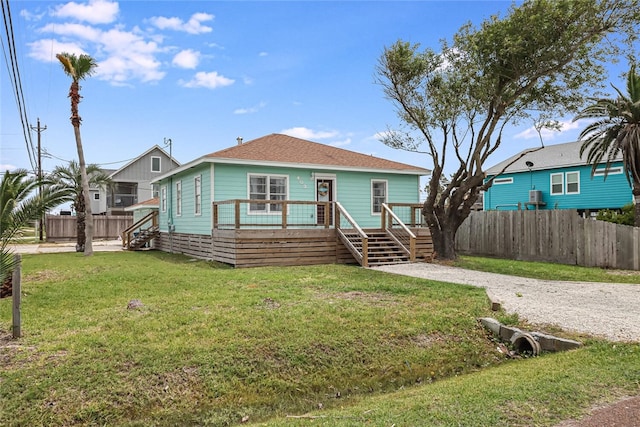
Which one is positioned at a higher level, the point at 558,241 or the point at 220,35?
the point at 220,35

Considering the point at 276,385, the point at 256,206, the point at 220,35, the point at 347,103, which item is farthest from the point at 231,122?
the point at 276,385

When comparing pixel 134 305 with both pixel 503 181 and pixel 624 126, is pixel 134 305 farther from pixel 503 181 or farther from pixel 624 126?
pixel 503 181

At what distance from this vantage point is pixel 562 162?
23.6 m

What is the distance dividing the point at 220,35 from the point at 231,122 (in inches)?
442

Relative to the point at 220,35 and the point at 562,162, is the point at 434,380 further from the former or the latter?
the point at 562,162

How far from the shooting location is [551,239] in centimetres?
1517

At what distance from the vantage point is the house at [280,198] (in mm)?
13203

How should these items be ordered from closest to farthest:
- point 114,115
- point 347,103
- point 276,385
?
point 276,385 < point 347,103 < point 114,115

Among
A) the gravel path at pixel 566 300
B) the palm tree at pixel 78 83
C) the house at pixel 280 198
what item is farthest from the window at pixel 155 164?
the gravel path at pixel 566 300

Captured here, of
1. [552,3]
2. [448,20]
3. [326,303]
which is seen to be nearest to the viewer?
[326,303]

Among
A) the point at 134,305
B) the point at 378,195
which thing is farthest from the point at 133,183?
the point at 134,305

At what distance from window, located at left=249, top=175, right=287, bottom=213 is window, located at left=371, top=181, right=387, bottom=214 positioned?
11.9 feet

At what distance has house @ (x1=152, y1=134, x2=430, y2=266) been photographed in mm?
13203

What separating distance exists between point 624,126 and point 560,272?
25.1 feet
